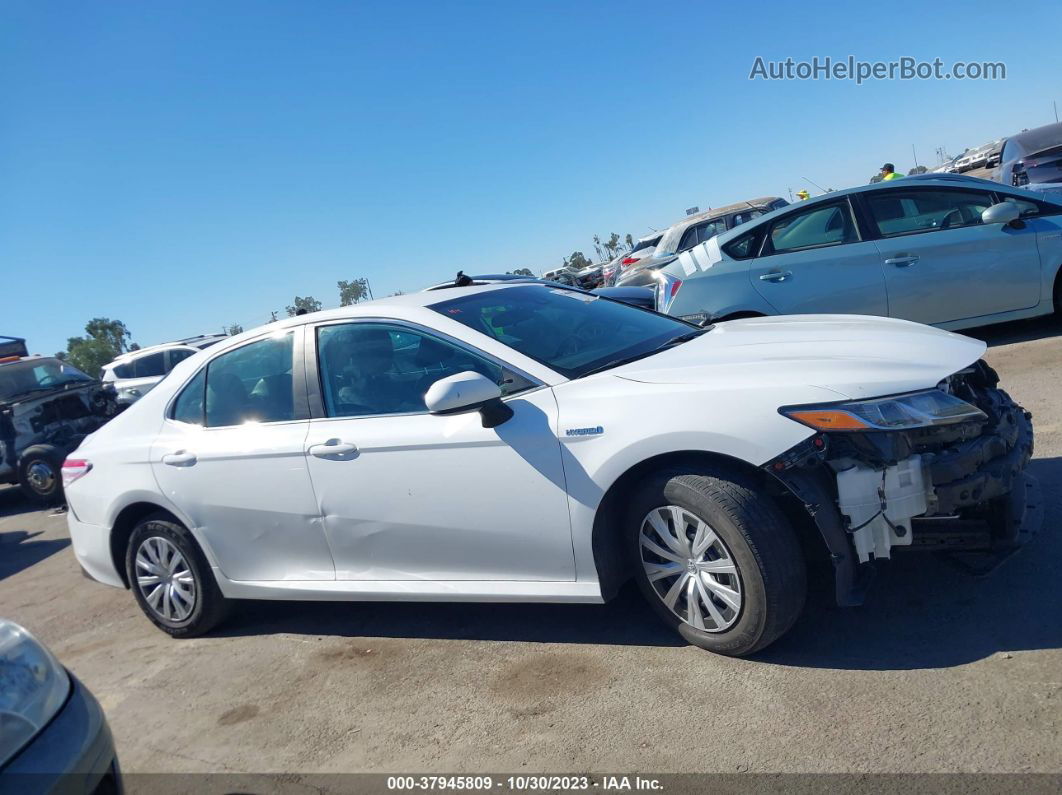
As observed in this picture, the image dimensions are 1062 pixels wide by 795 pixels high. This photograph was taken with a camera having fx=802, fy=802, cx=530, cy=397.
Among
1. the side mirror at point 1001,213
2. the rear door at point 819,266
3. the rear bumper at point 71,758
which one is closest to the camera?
the rear bumper at point 71,758

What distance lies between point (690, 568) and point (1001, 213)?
5434 millimetres

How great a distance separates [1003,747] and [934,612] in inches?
34.4

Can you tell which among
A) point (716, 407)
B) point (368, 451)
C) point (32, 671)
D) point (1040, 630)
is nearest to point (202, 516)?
point (368, 451)

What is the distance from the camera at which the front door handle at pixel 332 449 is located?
369 centimetres

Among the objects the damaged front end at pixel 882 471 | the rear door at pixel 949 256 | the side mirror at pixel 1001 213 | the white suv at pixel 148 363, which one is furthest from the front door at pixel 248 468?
the white suv at pixel 148 363

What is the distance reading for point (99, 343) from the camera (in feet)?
250

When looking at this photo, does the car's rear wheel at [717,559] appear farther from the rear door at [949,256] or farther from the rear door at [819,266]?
the rear door at [949,256]

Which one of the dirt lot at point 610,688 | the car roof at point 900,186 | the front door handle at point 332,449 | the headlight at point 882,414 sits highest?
the car roof at point 900,186

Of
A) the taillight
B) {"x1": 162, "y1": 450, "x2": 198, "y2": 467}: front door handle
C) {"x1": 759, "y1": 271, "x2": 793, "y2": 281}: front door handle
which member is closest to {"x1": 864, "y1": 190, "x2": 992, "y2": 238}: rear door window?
{"x1": 759, "y1": 271, "x2": 793, "y2": 281}: front door handle

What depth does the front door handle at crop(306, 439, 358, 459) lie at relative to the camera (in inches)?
145

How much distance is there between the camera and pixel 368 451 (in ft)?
12.0

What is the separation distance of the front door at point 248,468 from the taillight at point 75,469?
25.3 inches

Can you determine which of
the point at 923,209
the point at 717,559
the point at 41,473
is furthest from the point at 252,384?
the point at 41,473

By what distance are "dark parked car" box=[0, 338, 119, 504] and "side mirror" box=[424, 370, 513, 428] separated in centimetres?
815
